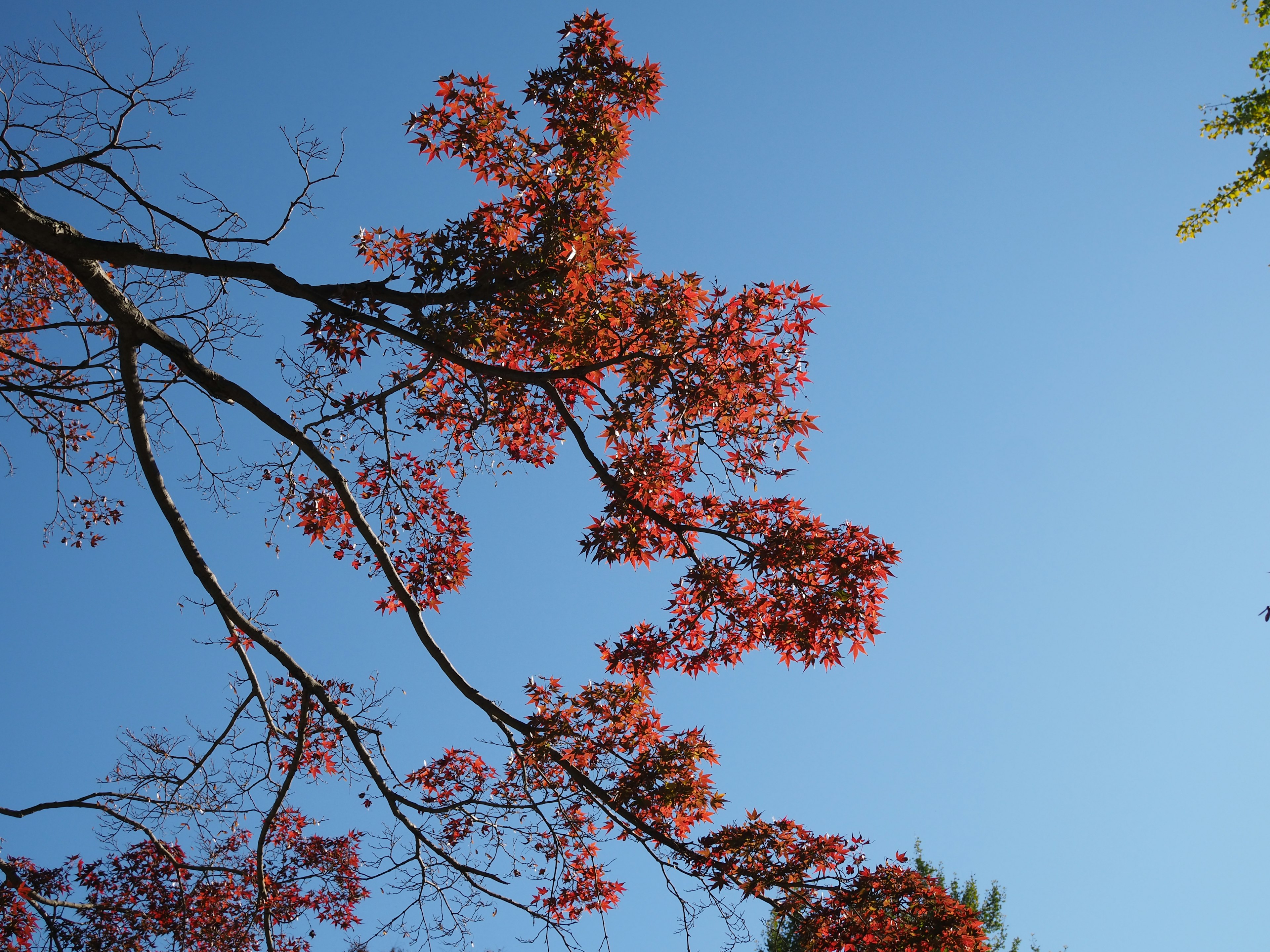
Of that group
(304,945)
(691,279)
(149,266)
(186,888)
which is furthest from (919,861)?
(149,266)

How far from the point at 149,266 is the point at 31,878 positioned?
6.36 metres

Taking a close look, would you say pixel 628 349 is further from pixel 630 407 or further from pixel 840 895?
pixel 840 895

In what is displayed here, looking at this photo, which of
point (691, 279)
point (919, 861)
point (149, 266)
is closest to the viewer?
point (149, 266)

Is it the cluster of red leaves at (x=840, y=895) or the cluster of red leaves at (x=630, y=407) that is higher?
the cluster of red leaves at (x=630, y=407)

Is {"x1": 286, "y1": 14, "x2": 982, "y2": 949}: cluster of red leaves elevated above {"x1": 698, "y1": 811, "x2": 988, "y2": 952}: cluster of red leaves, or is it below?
above

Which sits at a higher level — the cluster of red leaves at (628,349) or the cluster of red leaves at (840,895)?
the cluster of red leaves at (628,349)

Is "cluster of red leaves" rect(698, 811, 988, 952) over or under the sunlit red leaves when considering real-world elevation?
under

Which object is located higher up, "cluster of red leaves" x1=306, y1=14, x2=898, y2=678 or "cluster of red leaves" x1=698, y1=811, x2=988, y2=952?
"cluster of red leaves" x1=306, y1=14, x2=898, y2=678

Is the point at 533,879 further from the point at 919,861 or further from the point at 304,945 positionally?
the point at 919,861

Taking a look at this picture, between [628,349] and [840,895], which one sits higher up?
[628,349]

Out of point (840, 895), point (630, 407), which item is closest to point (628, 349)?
point (630, 407)

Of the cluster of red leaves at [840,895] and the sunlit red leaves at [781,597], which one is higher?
the sunlit red leaves at [781,597]

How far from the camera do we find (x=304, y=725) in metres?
7.15

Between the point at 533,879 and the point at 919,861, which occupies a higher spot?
the point at 919,861
